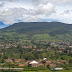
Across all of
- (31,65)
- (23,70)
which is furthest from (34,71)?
(31,65)

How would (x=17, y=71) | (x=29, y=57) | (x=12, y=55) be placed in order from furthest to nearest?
1. (x=12, y=55)
2. (x=29, y=57)
3. (x=17, y=71)

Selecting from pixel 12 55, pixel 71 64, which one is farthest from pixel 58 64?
pixel 12 55

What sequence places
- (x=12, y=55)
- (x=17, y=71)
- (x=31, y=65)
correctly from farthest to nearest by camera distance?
(x=12, y=55) < (x=31, y=65) < (x=17, y=71)

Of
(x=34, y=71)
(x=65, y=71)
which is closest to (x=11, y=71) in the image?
(x=34, y=71)

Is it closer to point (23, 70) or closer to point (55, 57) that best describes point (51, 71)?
point (23, 70)

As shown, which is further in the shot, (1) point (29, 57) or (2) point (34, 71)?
(1) point (29, 57)

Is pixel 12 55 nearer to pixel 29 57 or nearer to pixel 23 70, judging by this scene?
pixel 29 57

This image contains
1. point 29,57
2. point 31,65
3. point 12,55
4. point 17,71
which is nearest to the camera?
point 17,71

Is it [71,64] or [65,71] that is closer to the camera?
[65,71]
